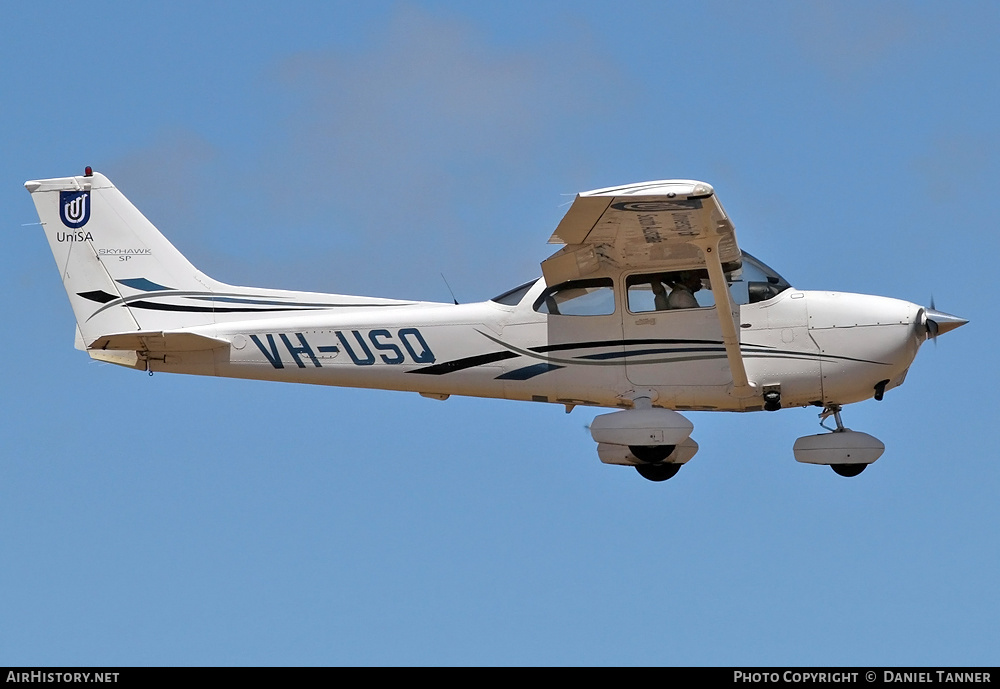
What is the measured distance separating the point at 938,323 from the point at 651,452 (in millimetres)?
3107

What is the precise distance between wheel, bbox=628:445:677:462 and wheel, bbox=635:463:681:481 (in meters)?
0.49

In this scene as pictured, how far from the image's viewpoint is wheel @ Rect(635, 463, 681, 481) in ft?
50.0

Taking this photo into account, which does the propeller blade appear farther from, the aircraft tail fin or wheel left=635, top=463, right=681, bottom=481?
the aircraft tail fin

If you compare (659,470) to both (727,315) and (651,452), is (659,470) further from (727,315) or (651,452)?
(727,315)

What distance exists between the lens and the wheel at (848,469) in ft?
47.6

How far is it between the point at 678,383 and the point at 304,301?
407 centimetres

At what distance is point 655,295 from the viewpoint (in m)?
14.4

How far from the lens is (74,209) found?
51.1 ft

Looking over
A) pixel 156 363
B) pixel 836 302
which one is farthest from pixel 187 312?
pixel 836 302

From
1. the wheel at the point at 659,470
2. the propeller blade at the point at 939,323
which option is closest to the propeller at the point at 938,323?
the propeller blade at the point at 939,323

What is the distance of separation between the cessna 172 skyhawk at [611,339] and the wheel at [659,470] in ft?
0.05

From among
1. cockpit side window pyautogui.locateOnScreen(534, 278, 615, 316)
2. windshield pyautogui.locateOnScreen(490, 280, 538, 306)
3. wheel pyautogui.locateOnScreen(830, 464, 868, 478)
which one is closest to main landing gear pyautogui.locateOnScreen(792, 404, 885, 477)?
wheel pyautogui.locateOnScreen(830, 464, 868, 478)

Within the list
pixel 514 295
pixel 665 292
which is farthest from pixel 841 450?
pixel 514 295
